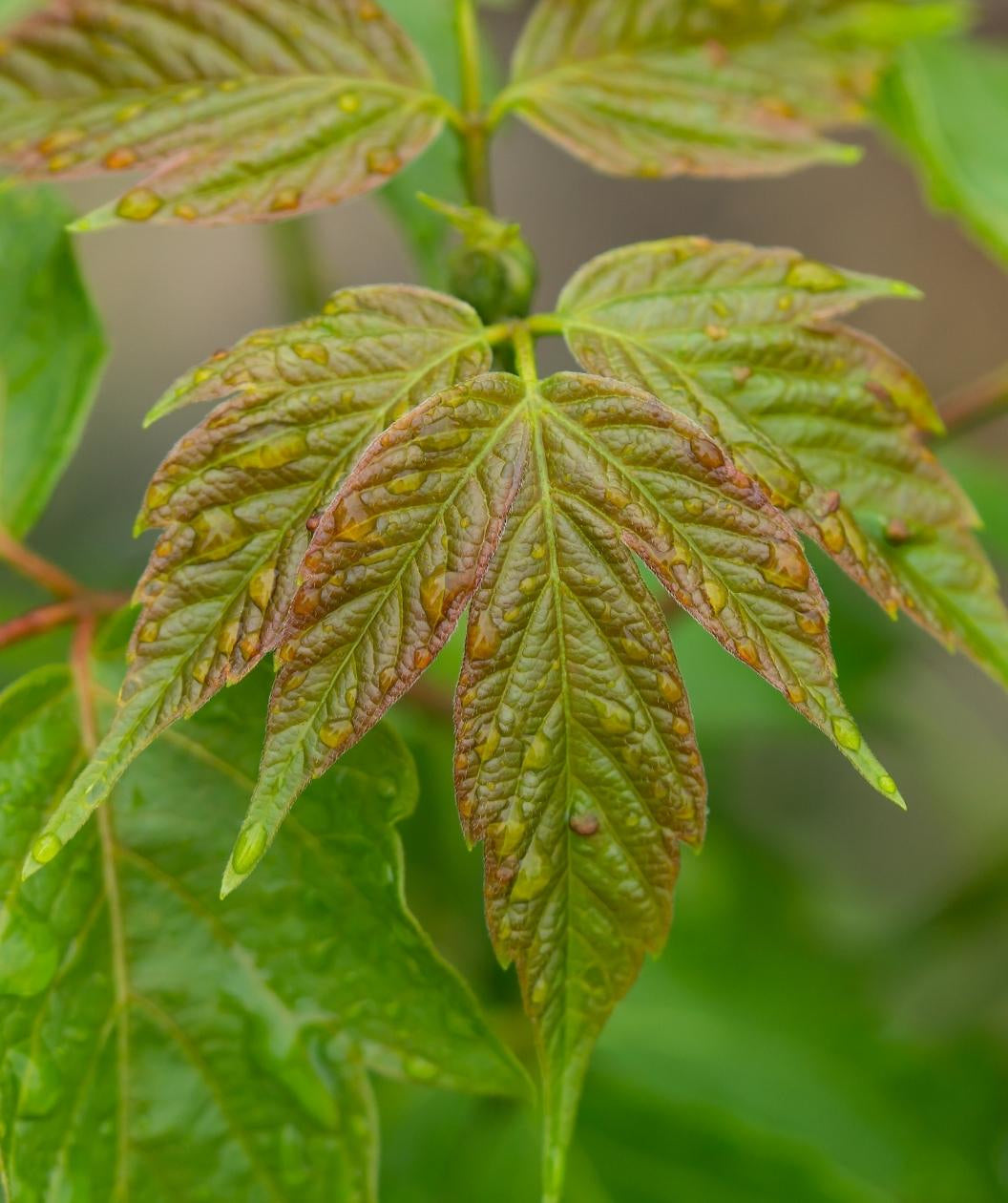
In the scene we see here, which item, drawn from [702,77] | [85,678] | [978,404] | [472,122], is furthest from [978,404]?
[85,678]

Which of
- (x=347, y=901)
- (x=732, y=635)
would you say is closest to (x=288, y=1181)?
(x=347, y=901)

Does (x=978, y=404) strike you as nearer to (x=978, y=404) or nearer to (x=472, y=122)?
(x=978, y=404)

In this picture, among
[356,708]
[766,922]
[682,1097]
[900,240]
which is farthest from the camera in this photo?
[900,240]

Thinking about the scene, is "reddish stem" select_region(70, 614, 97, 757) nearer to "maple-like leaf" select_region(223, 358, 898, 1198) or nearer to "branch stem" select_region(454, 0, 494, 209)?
"maple-like leaf" select_region(223, 358, 898, 1198)

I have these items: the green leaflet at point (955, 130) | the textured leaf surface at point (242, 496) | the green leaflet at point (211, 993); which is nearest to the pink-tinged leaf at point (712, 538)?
the textured leaf surface at point (242, 496)

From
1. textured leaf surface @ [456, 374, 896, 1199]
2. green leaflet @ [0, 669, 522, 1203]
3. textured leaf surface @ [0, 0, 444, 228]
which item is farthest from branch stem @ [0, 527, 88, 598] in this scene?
textured leaf surface @ [456, 374, 896, 1199]

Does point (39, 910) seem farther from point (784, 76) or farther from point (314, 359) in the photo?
point (784, 76)
